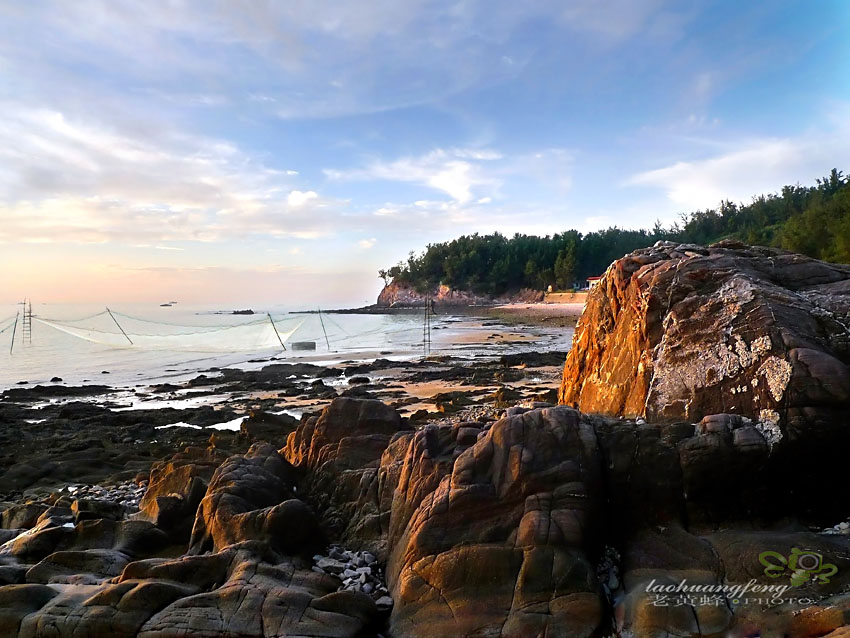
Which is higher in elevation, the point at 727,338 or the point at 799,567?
the point at 727,338

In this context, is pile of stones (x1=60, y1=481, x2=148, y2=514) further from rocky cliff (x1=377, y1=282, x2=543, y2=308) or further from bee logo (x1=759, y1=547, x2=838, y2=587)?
rocky cliff (x1=377, y1=282, x2=543, y2=308)

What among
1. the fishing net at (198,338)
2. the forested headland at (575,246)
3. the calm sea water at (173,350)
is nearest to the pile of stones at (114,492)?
the calm sea water at (173,350)

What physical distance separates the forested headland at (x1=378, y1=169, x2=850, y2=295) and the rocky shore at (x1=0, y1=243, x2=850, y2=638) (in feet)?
154

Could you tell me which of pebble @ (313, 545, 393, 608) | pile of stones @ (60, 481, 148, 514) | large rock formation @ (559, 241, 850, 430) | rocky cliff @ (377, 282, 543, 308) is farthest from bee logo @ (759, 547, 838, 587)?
rocky cliff @ (377, 282, 543, 308)

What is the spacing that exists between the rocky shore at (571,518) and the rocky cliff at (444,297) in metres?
103

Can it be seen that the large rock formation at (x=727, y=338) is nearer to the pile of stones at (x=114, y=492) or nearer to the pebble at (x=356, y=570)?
the pebble at (x=356, y=570)

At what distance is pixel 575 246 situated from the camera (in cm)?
10481

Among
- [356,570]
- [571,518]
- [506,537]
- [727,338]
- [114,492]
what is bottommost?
[114,492]

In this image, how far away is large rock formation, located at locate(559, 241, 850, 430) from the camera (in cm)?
568

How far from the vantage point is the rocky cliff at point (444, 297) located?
391 feet

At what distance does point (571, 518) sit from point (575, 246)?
342 feet

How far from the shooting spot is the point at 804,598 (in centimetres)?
440

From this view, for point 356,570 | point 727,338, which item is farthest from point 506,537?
point 727,338

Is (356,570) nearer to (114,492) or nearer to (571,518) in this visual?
(571,518)
